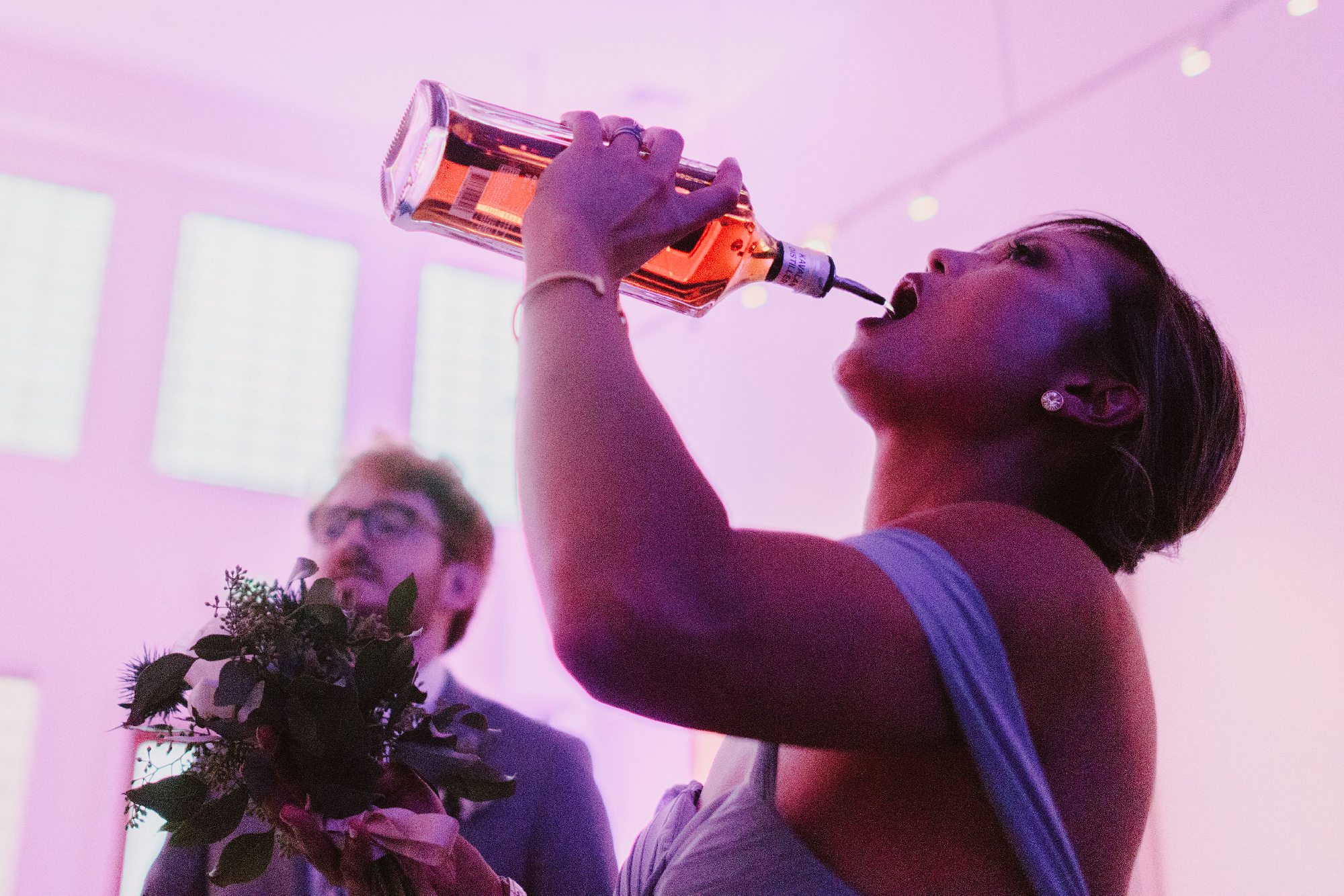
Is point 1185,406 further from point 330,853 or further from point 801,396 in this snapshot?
point 801,396

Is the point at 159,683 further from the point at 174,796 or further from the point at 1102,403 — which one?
the point at 1102,403

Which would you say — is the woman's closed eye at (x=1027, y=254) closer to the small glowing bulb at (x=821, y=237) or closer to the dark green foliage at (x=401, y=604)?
the dark green foliage at (x=401, y=604)

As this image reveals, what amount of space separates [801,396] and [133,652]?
2.48 metres

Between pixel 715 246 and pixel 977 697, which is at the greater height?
pixel 715 246

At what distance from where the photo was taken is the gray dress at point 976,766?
743 millimetres

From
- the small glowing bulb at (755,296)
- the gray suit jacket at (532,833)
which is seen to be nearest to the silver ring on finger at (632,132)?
the gray suit jacket at (532,833)

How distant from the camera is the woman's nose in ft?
3.71

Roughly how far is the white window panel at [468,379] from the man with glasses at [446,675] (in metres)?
3.34

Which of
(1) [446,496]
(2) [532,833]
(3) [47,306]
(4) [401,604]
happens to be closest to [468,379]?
(3) [47,306]

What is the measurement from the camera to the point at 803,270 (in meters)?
1.25

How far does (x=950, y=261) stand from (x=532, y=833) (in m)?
1.01

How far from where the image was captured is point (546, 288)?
76 cm

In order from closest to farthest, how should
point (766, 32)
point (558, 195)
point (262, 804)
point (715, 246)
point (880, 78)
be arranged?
point (558, 195)
point (262, 804)
point (715, 246)
point (880, 78)
point (766, 32)

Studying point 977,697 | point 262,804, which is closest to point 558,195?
point 977,697
